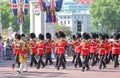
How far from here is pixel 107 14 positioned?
9044 cm

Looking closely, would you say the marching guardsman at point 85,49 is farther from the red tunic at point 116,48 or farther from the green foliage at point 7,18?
the green foliage at point 7,18

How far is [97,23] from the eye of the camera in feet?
306

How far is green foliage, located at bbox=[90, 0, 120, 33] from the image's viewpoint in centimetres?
8906

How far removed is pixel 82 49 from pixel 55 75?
230 centimetres

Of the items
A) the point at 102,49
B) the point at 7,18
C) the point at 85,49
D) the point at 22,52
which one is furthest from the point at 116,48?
the point at 7,18

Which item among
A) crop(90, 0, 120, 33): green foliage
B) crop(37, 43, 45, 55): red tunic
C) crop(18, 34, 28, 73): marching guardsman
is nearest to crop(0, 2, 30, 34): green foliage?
crop(90, 0, 120, 33): green foliage

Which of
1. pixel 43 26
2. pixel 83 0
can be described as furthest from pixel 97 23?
pixel 43 26

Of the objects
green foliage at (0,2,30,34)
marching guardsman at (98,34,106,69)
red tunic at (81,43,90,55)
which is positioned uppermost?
red tunic at (81,43,90,55)

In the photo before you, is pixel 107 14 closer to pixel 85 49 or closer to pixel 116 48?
pixel 116 48

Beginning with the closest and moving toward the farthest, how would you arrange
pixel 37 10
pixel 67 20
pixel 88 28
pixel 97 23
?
pixel 37 10, pixel 97 23, pixel 88 28, pixel 67 20

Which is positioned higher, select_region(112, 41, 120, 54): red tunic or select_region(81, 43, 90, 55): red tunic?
select_region(81, 43, 90, 55): red tunic

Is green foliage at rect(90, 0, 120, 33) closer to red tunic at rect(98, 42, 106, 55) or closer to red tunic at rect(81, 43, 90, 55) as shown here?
red tunic at rect(98, 42, 106, 55)

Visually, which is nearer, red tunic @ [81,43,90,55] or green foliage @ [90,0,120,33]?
red tunic @ [81,43,90,55]

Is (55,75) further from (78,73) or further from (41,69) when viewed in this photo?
(41,69)
